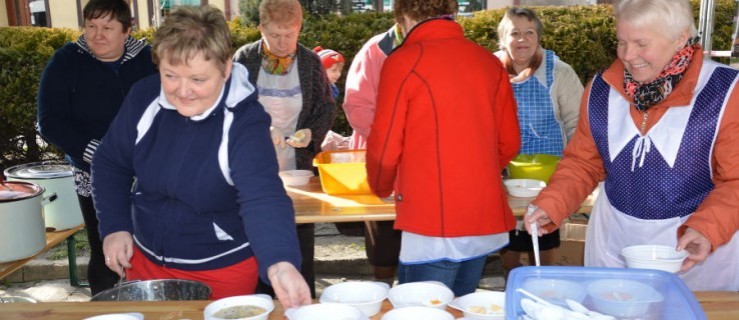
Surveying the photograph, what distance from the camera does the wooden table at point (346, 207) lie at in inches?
130

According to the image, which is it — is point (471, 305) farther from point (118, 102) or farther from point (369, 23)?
point (369, 23)

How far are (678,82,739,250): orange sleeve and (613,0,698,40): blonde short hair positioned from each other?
0.25 metres

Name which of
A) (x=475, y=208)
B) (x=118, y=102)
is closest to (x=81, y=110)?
(x=118, y=102)

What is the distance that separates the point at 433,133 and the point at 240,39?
457cm

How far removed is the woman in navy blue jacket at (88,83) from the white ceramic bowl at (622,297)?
8.14 feet

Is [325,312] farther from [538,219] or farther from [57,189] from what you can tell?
[57,189]

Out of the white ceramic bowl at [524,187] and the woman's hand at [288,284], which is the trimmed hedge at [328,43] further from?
the woman's hand at [288,284]

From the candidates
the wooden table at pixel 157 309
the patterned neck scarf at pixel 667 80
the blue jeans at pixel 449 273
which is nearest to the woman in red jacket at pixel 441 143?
the blue jeans at pixel 449 273

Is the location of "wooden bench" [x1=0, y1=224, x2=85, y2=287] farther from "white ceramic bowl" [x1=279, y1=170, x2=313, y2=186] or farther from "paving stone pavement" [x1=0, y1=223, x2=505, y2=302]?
"white ceramic bowl" [x1=279, y1=170, x2=313, y2=186]

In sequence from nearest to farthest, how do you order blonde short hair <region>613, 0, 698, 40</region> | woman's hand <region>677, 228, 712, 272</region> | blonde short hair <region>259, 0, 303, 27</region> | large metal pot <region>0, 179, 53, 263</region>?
woman's hand <region>677, 228, 712, 272</region>, blonde short hair <region>613, 0, 698, 40</region>, large metal pot <region>0, 179, 53, 263</region>, blonde short hair <region>259, 0, 303, 27</region>

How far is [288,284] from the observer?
1.87 metres

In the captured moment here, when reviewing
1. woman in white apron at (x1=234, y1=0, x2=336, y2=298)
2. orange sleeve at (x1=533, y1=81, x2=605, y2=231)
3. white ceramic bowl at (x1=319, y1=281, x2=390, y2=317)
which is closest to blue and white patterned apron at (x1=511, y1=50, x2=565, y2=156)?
woman in white apron at (x1=234, y1=0, x2=336, y2=298)

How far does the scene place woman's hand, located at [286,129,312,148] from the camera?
3932 mm

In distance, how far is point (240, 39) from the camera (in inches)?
272
